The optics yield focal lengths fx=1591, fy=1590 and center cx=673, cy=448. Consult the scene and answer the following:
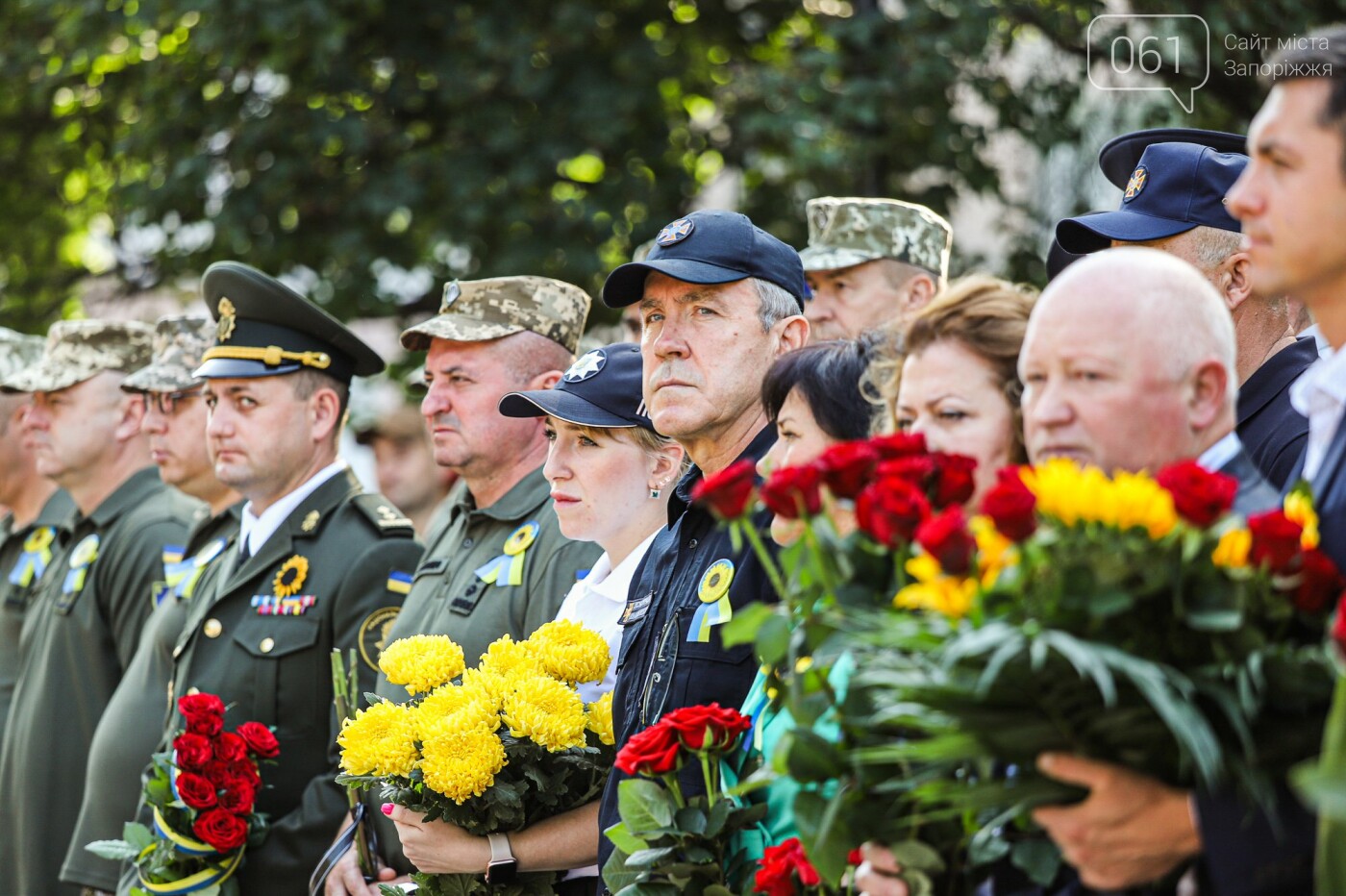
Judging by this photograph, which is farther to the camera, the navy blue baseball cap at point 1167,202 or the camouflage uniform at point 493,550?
the camouflage uniform at point 493,550

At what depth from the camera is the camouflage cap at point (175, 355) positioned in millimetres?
6656

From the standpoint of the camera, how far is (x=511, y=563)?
4.98m

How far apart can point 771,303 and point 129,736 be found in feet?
10.3

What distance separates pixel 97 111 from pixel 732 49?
4016 millimetres

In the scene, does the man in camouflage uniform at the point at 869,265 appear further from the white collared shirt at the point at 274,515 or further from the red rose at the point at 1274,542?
the red rose at the point at 1274,542

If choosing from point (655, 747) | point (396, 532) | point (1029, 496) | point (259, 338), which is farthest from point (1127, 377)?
point (259, 338)

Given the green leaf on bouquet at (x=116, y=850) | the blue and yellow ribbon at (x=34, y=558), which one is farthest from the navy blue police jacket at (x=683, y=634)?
the blue and yellow ribbon at (x=34, y=558)

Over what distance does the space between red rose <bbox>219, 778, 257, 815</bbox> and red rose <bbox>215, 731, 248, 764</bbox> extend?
64 mm

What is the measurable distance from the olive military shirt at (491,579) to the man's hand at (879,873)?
2212mm

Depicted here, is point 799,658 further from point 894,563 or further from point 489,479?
point 489,479

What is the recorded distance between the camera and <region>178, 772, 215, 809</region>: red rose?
4.75 m

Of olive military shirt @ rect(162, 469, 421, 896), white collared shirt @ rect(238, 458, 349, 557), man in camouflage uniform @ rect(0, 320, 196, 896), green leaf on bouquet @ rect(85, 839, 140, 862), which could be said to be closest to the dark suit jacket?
olive military shirt @ rect(162, 469, 421, 896)

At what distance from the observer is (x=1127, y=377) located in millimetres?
2496

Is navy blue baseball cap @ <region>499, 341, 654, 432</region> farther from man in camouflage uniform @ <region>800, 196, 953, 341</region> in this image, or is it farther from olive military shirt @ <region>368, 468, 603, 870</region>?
man in camouflage uniform @ <region>800, 196, 953, 341</region>
